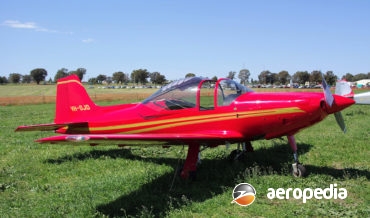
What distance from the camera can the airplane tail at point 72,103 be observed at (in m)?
8.74

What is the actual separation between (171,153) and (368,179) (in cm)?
487

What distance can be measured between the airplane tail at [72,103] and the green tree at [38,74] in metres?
178

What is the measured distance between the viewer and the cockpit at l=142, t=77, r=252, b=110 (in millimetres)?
6352

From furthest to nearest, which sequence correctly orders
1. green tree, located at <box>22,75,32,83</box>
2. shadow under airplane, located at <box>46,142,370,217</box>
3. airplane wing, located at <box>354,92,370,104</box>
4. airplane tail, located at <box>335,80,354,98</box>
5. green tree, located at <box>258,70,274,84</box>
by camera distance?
1. green tree, located at <box>22,75,32,83</box>
2. green tree, located at <box>258,70,274,84</box>
3. airplane tail, located at <box>335,80,354,98</box>
4. airplane wing, located at <box>354,92,370,104</box>
5. shadow under airplane, located at <box>46,142,370,217</box>

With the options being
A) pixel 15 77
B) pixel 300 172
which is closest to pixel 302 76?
pixel 300 172

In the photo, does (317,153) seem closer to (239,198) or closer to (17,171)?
(239,198)

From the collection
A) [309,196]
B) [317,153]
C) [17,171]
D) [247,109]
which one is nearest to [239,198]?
[309,196]

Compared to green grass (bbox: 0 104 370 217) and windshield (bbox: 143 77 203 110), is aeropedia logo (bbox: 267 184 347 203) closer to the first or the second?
green grass (bbox: 0 104 370 217)

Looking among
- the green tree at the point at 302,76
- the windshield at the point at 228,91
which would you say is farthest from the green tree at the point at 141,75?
the windshield at the point at 228,91

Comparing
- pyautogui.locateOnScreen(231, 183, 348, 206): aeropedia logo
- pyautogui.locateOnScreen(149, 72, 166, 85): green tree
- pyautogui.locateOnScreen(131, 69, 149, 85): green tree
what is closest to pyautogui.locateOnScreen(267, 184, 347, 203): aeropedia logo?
pyautogui.locateOnScreen(231, 183, 348, 206): aeropedia logo

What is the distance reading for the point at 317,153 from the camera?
27.4 feet

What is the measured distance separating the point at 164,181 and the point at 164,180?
63 mm

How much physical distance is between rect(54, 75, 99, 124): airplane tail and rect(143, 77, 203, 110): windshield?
8.53 feet

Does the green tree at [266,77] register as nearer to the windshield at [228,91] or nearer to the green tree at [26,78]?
the green tree at [26,78]
